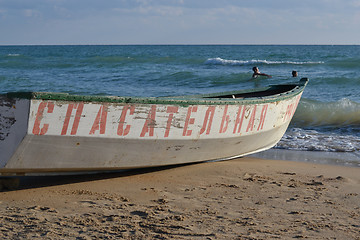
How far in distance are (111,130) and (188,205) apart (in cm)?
103

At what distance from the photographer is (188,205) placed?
12.4 feet

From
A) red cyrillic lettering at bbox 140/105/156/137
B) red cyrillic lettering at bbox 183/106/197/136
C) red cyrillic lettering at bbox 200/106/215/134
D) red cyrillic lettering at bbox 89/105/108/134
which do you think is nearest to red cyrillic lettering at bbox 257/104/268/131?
red cyrillic lettering at bbox 200/106/215/134

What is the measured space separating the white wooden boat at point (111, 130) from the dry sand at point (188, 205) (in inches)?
10.5

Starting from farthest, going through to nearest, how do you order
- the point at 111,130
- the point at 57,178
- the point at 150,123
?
1. the point at 57,178
2. the point at 150,123
3. the point at 111,130

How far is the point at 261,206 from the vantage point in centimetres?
379

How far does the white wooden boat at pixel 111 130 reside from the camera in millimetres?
3730

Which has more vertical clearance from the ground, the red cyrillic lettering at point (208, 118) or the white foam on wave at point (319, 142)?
the red cyrillic lettering at point (208, 118)

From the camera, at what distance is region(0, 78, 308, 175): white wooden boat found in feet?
12.2

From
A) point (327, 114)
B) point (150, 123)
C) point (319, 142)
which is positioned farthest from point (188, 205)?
point (327, 114)

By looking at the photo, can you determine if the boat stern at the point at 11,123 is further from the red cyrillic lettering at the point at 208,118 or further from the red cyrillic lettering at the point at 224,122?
the red cyrillic lettering at the point at 224,122

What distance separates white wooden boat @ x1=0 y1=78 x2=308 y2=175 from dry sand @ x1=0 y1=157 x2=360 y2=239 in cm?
27

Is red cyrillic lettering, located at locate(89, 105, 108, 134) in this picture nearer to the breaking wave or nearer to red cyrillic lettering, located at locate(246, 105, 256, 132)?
red cyrillic lettering, located at locate(246, 105, 256, 132)

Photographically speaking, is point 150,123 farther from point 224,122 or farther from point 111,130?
point 224,122

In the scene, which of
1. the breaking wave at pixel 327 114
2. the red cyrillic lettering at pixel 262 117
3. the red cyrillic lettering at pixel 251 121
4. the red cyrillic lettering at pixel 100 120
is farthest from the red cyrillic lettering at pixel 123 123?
the breaking wave at pixel 327 114
